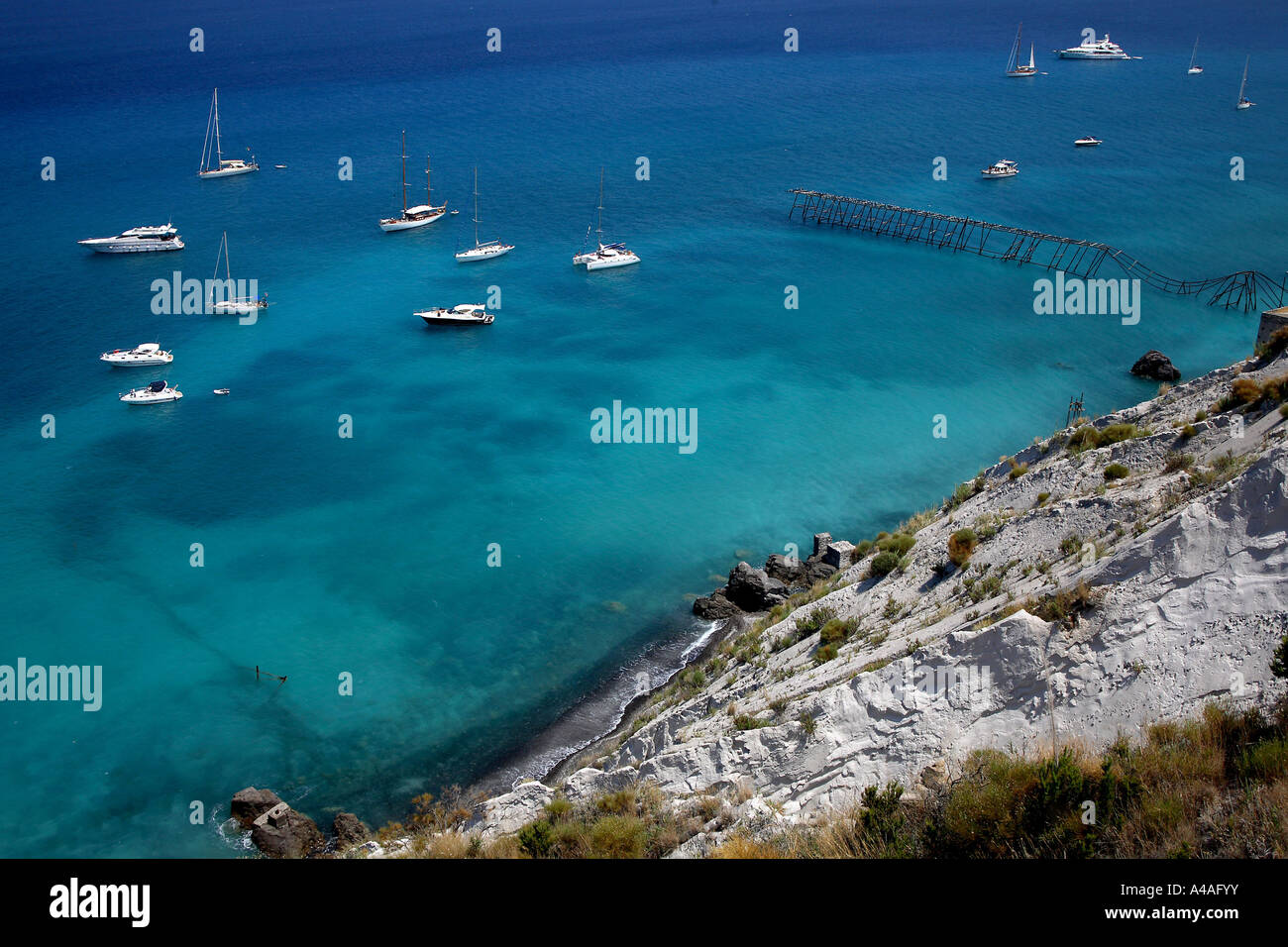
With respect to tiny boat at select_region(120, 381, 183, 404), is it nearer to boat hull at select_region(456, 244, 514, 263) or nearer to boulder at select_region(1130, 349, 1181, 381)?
boat hull at select_region(456, 244, 514, 263)

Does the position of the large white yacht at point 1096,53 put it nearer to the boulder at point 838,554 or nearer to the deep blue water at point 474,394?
the deep blue water at point 474,394

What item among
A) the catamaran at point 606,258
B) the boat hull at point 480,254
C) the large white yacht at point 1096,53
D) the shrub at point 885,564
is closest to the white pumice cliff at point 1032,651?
the shrub at point 885,564

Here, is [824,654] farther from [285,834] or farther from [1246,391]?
[285,834]

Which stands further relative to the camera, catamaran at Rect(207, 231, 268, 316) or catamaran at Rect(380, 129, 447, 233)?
catamaran at Rect(380, 129, 447, 233)

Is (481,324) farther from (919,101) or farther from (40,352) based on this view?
(919,101)

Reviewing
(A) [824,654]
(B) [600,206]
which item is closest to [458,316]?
(B) [600,206]

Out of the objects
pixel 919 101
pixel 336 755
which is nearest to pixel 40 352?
Result: pixel 336 755

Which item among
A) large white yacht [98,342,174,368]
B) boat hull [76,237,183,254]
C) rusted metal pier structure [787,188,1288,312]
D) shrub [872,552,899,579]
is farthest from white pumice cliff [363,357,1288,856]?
boat hull [76,237,183,254]
